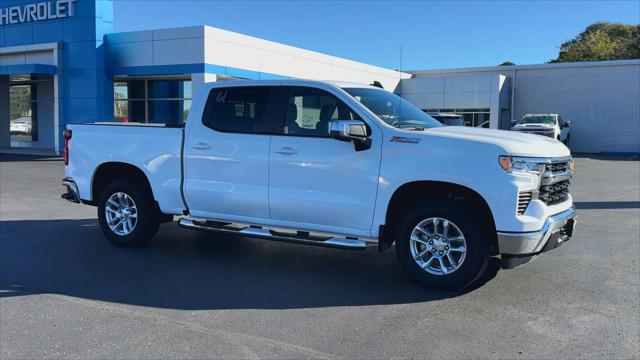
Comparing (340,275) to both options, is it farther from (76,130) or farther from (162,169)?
(76,130)

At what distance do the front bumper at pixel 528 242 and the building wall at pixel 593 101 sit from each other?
112 feet

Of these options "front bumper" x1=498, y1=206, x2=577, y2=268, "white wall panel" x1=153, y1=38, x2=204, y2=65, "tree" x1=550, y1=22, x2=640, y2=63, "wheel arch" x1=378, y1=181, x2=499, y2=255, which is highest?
"tree" x1=550, y1=22, x2=640, y2=63

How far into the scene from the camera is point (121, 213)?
7.50 m

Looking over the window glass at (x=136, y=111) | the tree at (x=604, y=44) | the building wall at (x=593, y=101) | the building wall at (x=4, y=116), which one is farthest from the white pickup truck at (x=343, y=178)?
the tree at (x=604, y=44)

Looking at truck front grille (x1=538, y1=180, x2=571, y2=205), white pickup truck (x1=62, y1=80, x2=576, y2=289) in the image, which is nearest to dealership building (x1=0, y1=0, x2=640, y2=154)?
white pickup truck (x1=62, y1=80, x2=576, y2=289)

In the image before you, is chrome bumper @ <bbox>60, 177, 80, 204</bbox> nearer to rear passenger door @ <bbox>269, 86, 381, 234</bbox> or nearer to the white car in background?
rear passenger door @ <bbox>269, 86, 381, 234</bbox>

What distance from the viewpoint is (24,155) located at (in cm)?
2492

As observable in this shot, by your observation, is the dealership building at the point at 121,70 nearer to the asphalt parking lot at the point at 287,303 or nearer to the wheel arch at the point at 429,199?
the asphalt parking lot at the point at 287,303

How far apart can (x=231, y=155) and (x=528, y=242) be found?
3326 millimetres

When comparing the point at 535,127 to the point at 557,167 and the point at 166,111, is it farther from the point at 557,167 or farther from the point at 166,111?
the point at 557,167

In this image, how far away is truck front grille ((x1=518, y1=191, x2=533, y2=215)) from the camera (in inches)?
206

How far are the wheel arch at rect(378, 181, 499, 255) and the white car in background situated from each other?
93.5 ft

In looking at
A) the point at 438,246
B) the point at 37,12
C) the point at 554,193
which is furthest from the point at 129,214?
the point at 37,12

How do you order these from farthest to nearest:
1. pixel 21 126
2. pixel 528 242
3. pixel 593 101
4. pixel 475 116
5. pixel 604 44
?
pixel 604 44 → pixel 475 116 → pixel 593 101 → pixel 21 126 → pixel 528 242
